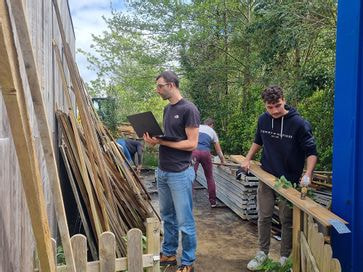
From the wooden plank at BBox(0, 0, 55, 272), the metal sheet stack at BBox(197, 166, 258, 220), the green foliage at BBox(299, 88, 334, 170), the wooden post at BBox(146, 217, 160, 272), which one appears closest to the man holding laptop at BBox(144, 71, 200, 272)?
the wooden post at BBox(146, 217, 160, 272)

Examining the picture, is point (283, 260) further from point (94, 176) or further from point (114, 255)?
point (94, 176)

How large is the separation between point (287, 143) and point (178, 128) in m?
1.05

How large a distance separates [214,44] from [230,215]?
27.0ft

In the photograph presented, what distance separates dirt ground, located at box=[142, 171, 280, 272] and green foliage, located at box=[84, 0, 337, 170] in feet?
7.03

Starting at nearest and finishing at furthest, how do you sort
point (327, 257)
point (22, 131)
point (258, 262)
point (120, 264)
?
point (22, 131) → point (327, 257) → point (120, 264) → point (258, 262)

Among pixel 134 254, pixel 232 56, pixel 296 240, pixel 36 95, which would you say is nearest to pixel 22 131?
pixel 36 95

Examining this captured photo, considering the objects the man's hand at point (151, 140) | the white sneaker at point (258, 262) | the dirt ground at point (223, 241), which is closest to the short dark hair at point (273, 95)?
the man's hand at point (151, 140)

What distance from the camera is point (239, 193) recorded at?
5.79 meters

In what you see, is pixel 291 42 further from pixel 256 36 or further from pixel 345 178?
pixel 345 178

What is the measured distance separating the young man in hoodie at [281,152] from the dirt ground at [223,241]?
456 millimetres

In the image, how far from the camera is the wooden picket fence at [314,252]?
2344 millimetres

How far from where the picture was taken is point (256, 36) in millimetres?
8875

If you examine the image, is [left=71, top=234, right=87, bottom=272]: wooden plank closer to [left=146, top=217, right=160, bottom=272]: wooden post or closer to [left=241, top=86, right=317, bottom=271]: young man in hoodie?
[left=146, top=217, right=160, bottom=272]: wooden post

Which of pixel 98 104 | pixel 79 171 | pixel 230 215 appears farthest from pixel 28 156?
pixel 98 104
